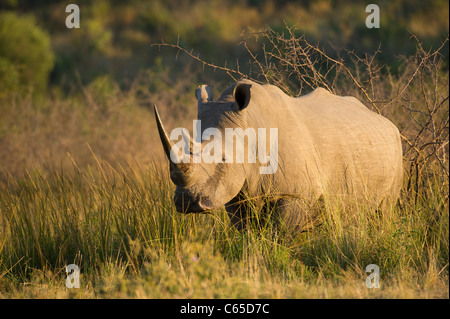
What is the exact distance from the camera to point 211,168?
14.4ft

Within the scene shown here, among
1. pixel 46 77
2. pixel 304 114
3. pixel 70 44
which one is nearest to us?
pixel 304 114

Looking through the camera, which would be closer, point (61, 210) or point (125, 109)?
point (61, 210)

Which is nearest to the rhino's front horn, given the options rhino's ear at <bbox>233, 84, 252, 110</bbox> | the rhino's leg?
rhino's ear at <bbox>233, 84, 252, 110</bbox>

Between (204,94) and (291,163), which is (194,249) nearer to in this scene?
(291,163)

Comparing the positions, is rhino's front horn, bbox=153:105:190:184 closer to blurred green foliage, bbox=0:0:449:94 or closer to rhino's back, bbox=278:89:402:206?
rhino's back, bbox=278:89:402:206

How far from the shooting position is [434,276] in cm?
435

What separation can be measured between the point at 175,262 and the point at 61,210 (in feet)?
4.93

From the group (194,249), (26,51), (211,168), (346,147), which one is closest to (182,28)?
(26,51)

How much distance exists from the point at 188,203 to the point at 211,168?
309 millimetres

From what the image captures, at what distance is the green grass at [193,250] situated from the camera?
13.8ft

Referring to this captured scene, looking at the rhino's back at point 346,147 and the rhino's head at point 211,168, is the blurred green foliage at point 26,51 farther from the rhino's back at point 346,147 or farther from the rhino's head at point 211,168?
the rhino's head at point 211,168

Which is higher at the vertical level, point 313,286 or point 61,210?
point 61,210

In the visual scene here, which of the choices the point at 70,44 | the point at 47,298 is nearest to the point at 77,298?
the point at 47,298

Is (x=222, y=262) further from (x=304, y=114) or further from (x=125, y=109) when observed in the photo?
(x=125, y=109)
